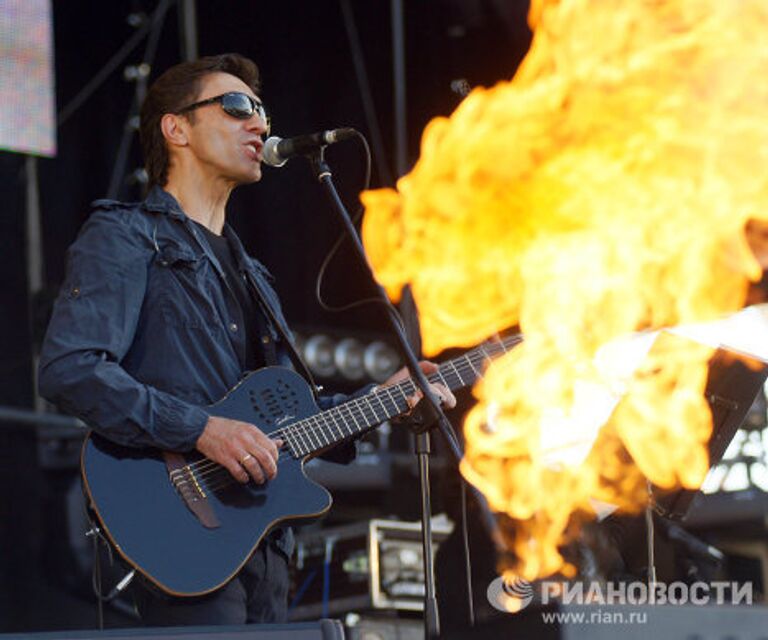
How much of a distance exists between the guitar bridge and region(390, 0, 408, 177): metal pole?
163 inches

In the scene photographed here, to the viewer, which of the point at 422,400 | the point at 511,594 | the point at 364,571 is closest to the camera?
the point at 422,400

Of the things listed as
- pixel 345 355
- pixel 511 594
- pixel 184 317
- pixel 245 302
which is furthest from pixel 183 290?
pixel 345 355

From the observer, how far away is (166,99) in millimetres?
3785

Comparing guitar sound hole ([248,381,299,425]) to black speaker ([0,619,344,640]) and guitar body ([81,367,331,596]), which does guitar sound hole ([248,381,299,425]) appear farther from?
black speaker ([0,619,344,640])

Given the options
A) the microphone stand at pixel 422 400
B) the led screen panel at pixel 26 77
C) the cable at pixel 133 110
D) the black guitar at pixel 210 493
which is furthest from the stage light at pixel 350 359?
the microphone stand at pixel 422 400

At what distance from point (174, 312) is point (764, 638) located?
71.4 inches

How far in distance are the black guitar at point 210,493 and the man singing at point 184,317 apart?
5 cm

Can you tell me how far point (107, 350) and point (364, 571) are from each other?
97.4 inches

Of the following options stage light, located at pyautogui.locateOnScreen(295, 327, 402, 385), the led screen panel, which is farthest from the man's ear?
stage light, located at pyautogui.locateOnScreen(295, 327, 402, 385)

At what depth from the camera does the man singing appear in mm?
3174

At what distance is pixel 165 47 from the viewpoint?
22.5 feet

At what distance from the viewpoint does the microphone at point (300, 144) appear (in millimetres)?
3102

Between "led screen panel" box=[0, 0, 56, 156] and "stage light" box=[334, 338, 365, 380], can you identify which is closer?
"led screen panel" box=[0, 0, 56, 156]

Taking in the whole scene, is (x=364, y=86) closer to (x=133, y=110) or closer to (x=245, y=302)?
(x=133, y=110)
